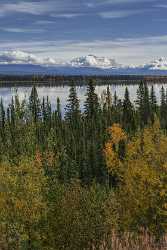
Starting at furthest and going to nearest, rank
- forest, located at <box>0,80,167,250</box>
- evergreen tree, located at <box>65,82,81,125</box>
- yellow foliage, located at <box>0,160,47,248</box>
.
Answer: evergreen tree, located at <box>65,82,81,125</box>
yellow foliage, located at <box>0,160,47,248</box>
forest, located at <box>0,80,167,250</box>

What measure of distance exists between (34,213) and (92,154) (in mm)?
96432

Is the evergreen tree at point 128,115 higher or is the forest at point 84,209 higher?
the forest at point 84,209

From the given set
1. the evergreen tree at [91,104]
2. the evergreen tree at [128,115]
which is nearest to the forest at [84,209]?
the evergreen tree at [91,104]

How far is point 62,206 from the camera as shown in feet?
107

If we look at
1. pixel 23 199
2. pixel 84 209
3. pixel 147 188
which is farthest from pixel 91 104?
pixel 84 209

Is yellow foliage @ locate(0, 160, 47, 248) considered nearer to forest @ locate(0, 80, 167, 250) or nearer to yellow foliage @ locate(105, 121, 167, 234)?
forest @ locate(0, 80, 167, 250)

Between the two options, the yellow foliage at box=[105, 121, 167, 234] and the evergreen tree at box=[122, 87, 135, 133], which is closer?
the yellow foliage at box=[105, 121, 167, 234]

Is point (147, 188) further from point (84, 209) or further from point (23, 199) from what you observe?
point (84, 209)

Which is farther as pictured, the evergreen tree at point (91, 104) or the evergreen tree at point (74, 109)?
the evergreen tree at point (74, 109)

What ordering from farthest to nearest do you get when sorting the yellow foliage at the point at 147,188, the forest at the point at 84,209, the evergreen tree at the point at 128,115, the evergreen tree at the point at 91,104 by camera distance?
1. the evergreen tree at the point at 128,115
2. the evergreen tree at the point at 91,104
3. the yellow foliage at the point at 147,188
4. the forest at the point at 84,209

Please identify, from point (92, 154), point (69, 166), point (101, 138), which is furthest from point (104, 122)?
point (69, 166)

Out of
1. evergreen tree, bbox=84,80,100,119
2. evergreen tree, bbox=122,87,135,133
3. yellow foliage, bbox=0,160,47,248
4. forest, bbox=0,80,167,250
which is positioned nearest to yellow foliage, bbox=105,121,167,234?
forest, bbox=0,80,167,250

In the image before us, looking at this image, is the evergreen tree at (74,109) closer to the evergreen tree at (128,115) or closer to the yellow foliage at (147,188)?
the evergreen tree at (128,115)

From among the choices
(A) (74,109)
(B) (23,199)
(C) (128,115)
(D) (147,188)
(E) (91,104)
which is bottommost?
(C) (128,115)
